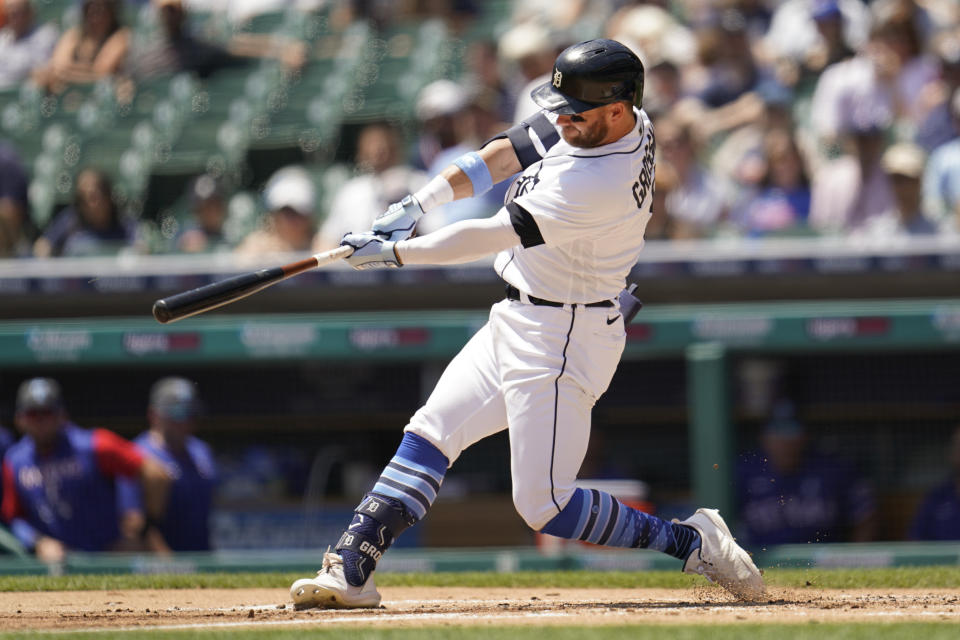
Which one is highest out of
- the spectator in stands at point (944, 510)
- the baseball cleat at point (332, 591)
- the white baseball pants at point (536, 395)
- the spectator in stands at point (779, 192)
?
the spectator in stands at point (779, 192)

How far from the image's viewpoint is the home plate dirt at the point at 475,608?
3881 millimetres

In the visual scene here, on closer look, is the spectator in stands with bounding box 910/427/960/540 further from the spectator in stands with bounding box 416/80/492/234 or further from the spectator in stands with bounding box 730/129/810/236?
the spectator in stands with bounding box 416/80/492/234

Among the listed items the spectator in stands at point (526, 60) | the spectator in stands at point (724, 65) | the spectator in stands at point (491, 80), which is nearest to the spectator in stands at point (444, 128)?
the spectator in stands at point (526, 60)

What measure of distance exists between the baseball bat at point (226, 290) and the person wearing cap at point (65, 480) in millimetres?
2858

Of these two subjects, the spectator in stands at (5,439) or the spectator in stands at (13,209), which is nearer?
the spectator in stands at (5,439)

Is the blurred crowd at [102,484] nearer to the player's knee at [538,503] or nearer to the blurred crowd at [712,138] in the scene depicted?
the blurred crowd at [712,138]

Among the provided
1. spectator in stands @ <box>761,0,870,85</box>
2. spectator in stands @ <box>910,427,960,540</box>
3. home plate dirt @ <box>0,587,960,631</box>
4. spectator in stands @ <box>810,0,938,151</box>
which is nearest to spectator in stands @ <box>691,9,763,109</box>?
spectator in stands @ <box>761,0,870,85</box>

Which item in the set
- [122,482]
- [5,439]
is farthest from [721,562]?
[5,439]

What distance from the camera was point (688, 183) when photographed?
25.1ft

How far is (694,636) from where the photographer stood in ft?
11.3

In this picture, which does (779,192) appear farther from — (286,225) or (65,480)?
(65,480)

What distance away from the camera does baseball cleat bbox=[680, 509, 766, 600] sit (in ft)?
13.7

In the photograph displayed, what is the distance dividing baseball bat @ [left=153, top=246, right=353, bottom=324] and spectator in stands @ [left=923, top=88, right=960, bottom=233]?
4.04m

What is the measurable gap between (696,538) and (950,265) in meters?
2.78
